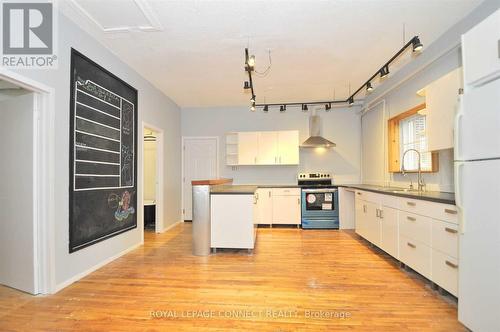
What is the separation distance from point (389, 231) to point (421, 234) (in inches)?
25.7

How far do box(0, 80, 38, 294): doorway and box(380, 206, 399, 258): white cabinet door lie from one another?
154 inches

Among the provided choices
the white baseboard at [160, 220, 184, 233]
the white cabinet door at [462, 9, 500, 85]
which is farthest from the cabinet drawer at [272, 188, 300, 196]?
the white cabinet door at [462, 9, 500, 85]

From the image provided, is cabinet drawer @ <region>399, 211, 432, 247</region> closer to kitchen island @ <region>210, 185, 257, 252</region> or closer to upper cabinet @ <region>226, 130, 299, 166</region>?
kitchen island @ <region>210, 185, 257, 252</region>

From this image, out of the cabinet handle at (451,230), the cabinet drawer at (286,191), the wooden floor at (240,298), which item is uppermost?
the cabinet drawer at (286,191)

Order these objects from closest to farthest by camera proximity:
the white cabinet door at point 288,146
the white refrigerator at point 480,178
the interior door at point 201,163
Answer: the white refrigerator at point 480,178 < the white cabinet door at point 288,146 < the interior door at point 201,163

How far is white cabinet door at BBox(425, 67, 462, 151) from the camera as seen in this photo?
2338 millimetres

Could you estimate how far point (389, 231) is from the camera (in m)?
3.02

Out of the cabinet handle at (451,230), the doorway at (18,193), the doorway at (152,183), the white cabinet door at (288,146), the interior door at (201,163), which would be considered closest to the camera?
the cabinet handle at (451,230)

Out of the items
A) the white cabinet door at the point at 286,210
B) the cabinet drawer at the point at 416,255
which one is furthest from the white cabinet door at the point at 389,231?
the white cabinet door at the point at 286,210

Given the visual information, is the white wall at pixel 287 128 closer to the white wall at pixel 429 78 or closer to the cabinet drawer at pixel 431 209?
the white wall at pixel 429 78

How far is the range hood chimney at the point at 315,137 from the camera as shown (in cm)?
516

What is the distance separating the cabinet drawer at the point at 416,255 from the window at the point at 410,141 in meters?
1.09

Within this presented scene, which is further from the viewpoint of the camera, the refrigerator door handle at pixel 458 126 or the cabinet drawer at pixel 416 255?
the cabinet drawer at pixel 416 255

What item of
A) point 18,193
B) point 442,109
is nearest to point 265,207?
point 442,109
